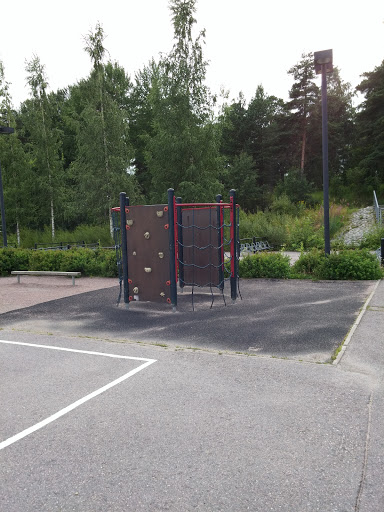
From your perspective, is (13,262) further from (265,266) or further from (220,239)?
(220,239)

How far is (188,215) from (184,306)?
2323 millimetres

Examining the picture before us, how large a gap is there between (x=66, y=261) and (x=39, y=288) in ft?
7.23

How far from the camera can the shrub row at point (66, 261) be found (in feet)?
45.4

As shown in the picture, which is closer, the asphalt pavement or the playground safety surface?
the asphalt pavement

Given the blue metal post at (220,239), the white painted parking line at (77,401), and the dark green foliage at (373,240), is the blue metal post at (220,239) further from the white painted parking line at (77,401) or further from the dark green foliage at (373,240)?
the dark green foliage at (373,240)

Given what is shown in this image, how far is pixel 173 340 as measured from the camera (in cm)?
659

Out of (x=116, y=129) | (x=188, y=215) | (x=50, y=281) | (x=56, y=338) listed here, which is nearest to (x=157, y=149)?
(x=116, y=129)

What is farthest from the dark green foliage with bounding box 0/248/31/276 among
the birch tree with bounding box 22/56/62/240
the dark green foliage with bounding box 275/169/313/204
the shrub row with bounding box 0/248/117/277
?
the dark green foliage with bounding box 275/169/313/204

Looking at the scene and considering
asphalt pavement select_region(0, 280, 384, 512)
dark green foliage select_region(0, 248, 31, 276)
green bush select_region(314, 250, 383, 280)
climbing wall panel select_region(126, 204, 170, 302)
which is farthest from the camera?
dark green foliage select_region(0, 248, 31, 276)

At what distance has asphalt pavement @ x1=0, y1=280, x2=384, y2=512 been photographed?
2904mm

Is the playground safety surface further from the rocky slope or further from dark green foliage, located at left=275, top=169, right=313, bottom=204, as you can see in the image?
dark green foliage, located at left=275, top=169, right=313, bottom=204

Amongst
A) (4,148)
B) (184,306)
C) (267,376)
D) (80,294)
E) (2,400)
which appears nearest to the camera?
(2,400)

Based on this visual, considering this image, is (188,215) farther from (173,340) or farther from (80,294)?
(173,340)

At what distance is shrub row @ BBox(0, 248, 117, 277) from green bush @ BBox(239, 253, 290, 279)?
3937 mm
